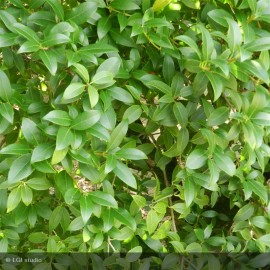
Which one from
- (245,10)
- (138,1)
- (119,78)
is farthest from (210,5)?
(119,78)

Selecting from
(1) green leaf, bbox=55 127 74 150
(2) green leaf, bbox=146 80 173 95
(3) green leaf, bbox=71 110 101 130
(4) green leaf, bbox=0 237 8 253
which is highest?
(3) green leaf, bbox=71 110 101 130

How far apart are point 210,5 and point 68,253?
36.0 inches

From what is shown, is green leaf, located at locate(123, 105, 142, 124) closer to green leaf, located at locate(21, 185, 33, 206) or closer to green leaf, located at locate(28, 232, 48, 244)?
green leaf, located at locate(21, 185, 33, 206)

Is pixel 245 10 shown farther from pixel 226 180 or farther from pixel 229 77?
pixel 226 180

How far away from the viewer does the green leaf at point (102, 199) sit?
4.03 feet

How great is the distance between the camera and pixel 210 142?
1258 mm

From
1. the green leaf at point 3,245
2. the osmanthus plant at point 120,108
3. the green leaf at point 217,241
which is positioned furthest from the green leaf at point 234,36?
the green leaf at point 3,245

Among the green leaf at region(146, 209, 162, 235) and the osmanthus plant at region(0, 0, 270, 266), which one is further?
the green leaf at region(146, 209, 162, 235)

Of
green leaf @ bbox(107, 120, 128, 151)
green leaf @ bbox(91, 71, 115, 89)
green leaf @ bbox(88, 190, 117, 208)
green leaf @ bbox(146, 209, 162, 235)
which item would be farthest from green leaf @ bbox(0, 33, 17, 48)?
green leaf @ bbox(146, 209, 162, 235)

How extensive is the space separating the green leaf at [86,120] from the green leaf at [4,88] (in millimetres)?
208

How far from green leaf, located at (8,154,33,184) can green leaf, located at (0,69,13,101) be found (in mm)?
170

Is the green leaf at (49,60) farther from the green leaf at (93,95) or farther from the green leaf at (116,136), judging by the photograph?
the green leaf at (116,136)

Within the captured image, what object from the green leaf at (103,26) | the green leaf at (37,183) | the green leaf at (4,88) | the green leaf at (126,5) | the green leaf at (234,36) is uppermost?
the green leaf at (126,5)

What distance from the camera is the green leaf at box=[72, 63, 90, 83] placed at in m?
1.13
